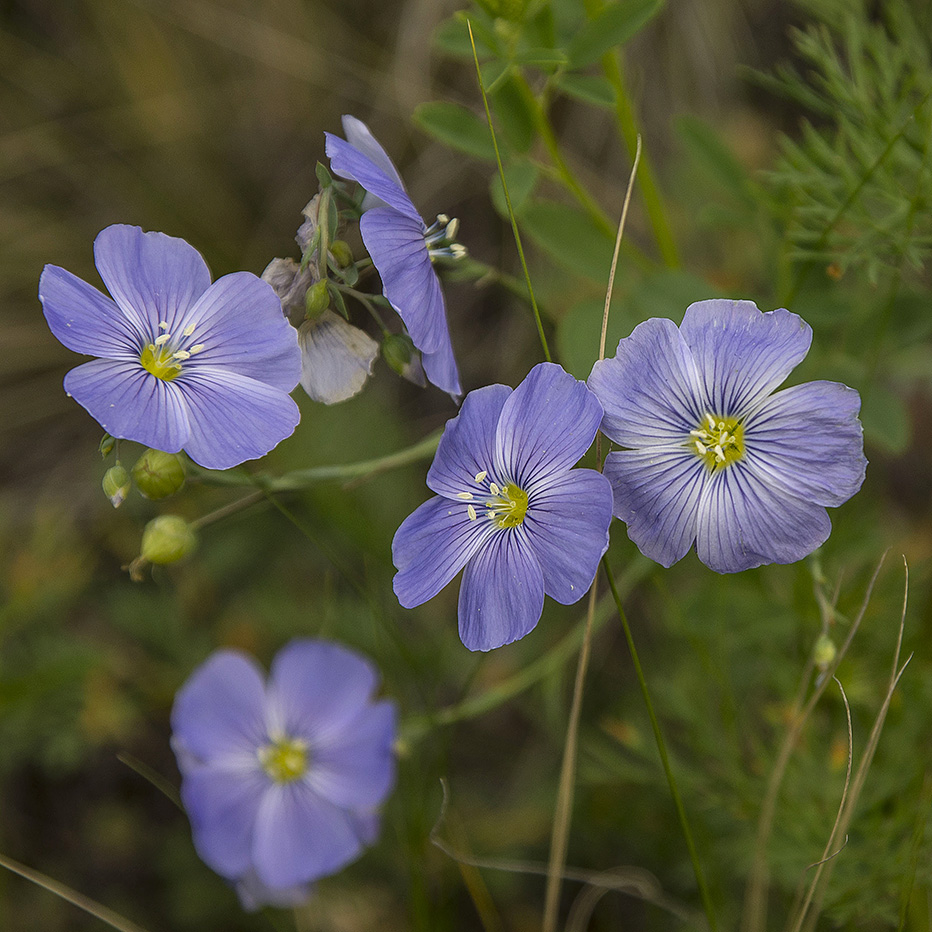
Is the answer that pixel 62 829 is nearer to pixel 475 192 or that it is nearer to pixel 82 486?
pixel 82 486

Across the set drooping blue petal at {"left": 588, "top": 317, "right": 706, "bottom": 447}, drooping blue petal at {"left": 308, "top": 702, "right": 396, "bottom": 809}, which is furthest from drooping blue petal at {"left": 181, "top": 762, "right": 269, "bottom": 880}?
drooping blue petal at {"left": 588, "top": 317, "right": 706, "bottom": 447}

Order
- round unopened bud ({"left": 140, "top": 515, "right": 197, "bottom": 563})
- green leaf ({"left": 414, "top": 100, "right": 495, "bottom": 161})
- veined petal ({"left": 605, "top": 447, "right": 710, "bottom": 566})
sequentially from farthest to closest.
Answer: green leaf ({"left": 414, "top": 100, "right": 495, "bottom": 161})
round unopened bud ({"left": 140, "top": 515, "right": 197, "bottom": 563})
veined petal ({"left": 605, "top": 447, "right": 710, "bottom": 566})

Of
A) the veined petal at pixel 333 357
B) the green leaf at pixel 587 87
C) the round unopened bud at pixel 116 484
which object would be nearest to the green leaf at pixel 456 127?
the green leaf at pixel 587 87

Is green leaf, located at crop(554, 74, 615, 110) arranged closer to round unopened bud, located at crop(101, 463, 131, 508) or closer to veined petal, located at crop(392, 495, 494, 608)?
veined petal, located at crop(392, 495, 494, 608)

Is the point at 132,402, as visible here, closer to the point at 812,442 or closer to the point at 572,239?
the point at 812,442

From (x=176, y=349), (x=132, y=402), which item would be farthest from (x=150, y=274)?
(x=132, y=402)

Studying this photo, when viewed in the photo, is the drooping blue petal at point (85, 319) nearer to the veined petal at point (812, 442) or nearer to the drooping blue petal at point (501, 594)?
the drooping blue petal at point (501, 594)
